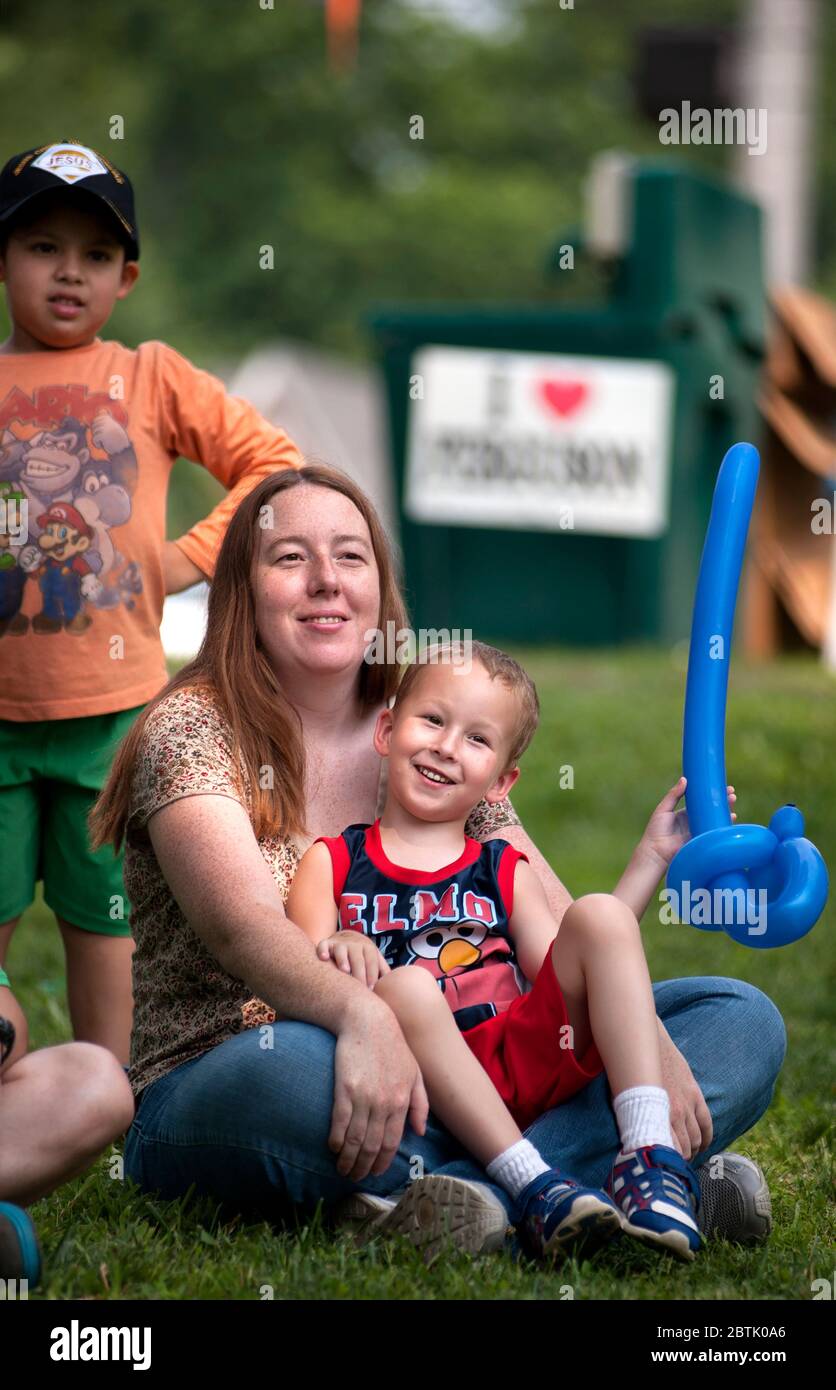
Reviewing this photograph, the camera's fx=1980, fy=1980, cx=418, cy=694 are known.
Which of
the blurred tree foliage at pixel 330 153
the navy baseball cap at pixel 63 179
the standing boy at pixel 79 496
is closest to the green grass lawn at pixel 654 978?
the standing boy at pixel 79 496

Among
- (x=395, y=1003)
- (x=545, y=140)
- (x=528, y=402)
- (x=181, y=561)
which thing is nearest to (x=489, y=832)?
(x=395, y=1003)

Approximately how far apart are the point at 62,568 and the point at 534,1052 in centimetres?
121

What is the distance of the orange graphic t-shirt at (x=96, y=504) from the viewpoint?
3.35 m

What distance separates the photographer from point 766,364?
10078 millimetres

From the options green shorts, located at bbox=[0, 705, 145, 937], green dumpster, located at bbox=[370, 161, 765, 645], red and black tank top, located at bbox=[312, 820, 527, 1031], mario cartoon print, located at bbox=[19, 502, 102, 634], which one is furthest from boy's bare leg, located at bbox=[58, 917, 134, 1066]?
green dumpster, located at bbox=[370, 161, 765, 645]

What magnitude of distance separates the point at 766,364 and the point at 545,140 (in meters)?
24.5

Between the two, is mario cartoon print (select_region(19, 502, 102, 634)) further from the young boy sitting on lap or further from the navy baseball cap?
the young boy sitting on lap

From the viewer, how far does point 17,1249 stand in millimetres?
2338

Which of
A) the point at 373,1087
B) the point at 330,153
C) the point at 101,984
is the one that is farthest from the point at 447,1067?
the point at 330,153

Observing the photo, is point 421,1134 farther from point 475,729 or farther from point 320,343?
point 320,343

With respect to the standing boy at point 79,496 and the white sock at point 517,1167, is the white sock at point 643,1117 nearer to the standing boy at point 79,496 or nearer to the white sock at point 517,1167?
the white sock at point 517,1167

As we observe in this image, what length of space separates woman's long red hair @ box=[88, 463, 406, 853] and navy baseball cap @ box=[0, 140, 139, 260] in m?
0.66

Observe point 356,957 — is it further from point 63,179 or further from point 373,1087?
A: point 63,179

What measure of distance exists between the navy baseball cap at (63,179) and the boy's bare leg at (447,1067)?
4.80 feet
